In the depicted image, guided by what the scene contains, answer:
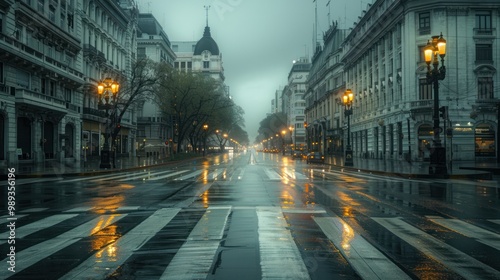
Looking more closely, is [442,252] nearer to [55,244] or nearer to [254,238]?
[254,238]

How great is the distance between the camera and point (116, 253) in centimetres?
665

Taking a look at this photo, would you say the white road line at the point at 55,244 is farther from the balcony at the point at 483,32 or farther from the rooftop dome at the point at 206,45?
the rooftop dome at the point at 206,45

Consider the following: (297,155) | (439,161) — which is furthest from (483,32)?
(297,155)

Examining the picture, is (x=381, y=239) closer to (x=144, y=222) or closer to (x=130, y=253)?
(x=130, y=253)

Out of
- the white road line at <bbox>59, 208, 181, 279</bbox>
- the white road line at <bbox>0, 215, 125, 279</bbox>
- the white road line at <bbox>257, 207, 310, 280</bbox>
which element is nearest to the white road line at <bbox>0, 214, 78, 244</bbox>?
the white road line at <bbox>0, 215, 125, 279</bbox>

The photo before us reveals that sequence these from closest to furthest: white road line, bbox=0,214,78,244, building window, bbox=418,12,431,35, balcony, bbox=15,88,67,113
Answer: white road line, bbox=0,214,78,244 → balcony, bbox=15,88,67,113 → building window, bbox=418,12,431,35

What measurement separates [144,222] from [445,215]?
6.94 metres

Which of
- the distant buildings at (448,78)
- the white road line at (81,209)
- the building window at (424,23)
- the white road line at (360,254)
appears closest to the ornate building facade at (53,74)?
Answer: the white road line at (81,209)

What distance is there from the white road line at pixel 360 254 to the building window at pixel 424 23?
42688 millimetres

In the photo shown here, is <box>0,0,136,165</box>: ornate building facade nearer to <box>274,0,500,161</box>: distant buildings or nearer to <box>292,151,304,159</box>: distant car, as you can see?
<box>292,151,304,159</box>: distant car

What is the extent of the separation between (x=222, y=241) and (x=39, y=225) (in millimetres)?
4237

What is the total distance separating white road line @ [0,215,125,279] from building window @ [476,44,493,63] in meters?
46.0

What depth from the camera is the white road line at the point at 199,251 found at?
558 cm

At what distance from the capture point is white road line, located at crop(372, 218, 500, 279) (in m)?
5.68
